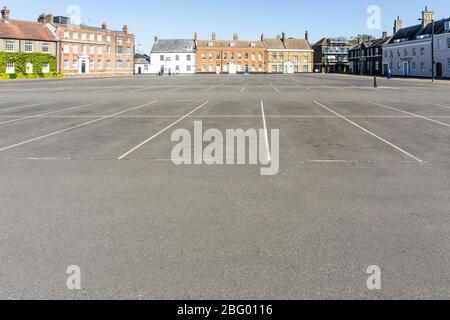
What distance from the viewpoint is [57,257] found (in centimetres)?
468

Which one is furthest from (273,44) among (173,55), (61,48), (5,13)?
(5,13)

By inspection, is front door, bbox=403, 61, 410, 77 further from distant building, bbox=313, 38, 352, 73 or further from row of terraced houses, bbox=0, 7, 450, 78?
distant building, bbox=313, 38, 352, 73

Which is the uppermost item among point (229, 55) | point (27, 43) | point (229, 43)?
point (229, 43)

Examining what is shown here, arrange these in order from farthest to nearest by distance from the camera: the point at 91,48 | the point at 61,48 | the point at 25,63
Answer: the point at 91,48
the point at 61,48
the point at 25,63

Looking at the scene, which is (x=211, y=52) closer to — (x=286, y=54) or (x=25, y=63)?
(x=286, y=54)

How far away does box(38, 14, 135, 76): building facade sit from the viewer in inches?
3510

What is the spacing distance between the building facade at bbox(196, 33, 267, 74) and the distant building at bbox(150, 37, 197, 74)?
242 centimetres

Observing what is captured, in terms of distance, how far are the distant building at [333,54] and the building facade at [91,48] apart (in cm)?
5851

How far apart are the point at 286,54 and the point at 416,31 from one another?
5493 centimetres

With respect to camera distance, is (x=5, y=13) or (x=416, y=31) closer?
(x=5, y=13)

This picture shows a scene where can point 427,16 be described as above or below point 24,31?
above

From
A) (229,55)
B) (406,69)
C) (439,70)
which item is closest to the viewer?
(439,70)

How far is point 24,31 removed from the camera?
79.4 m

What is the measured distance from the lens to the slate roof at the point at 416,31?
7625cm
